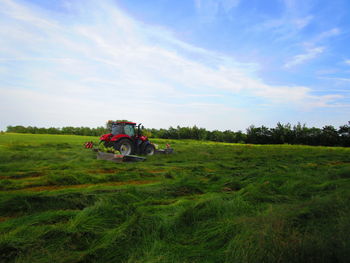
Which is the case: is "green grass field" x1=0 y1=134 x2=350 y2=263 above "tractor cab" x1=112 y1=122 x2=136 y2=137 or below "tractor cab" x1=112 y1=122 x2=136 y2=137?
below

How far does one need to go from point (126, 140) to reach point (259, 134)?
97.2 feet

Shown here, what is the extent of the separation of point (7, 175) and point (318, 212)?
19.4 feet

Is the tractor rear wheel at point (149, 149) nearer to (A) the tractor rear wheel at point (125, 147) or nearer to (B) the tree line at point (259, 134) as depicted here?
(A) the tractor rear wheel at point (125, 147)

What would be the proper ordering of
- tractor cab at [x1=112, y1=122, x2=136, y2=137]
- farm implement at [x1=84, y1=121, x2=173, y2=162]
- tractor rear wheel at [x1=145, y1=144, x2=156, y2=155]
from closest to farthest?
farm implement at [x1=84, y1=121, x2=173, y2=162] < tractor cab at [x1=112, y1=122, x2=136, y2=137] < tractor rear wheel at [x1=145, y1=144, x2=156, y2=155]

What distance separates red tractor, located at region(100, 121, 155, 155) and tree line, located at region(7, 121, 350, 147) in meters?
21.3

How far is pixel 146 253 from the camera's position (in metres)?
1.68

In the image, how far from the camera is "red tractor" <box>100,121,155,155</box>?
31.4 ft

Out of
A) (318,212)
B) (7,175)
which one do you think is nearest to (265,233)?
(318,212)

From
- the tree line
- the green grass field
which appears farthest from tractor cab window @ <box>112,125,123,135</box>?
the tree line

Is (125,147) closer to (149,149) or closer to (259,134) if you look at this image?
(149,149)

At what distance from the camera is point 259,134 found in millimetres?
34656

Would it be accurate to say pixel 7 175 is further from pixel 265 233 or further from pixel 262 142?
pixel 262 142

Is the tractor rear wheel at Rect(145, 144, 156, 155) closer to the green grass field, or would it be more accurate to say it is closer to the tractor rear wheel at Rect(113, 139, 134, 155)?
the tractor rear wheel at Rect(113, 139, 134, 155)

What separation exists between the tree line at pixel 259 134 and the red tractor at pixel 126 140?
2133cm
